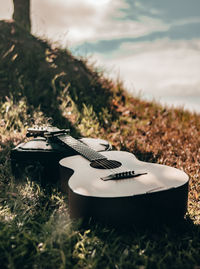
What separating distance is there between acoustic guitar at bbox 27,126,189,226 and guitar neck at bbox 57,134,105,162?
16cm

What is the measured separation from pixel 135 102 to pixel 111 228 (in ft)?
11.9

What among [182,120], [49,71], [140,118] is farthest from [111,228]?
[49,71]

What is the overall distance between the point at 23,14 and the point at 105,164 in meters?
5.00

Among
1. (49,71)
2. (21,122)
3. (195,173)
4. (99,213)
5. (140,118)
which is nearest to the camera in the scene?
(99,213)

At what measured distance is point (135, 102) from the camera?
5398 mm

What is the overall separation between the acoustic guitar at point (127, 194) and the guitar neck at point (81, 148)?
16 cm

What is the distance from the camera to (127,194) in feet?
6.23

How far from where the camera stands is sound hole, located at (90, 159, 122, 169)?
2.36 m

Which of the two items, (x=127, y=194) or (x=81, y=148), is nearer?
(x=127, y=194)

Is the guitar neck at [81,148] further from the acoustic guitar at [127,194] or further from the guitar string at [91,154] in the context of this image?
the acoustic guitar at [127,194]

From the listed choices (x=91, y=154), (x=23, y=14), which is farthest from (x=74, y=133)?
(x=23, y=14)

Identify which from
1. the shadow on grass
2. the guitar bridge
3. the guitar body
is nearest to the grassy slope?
the shadow on grass

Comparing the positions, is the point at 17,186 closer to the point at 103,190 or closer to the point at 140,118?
the point at 103,190

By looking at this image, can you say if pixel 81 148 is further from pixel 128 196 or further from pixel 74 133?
pixel 74 133
